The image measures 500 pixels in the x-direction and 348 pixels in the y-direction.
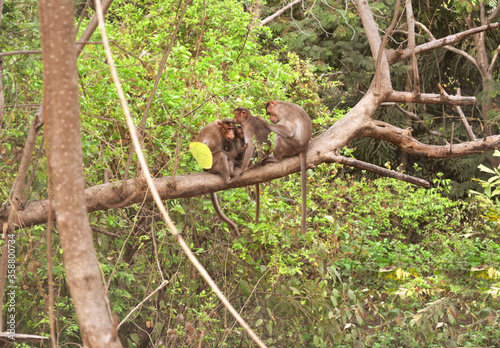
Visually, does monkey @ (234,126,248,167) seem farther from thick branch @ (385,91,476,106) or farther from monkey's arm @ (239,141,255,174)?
thick branch @ (385,91,476,106)

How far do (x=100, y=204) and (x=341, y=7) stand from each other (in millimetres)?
7841

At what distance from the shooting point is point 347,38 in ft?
33.8

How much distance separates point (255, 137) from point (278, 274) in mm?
1450

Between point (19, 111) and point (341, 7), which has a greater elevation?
point (341, 7)

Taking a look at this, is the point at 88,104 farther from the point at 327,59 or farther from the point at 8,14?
the point at 327,59

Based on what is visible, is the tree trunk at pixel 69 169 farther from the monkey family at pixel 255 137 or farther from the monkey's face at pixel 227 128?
the monkey's face at pixel 227 128

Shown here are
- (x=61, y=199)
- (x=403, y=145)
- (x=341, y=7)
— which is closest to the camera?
(x=61, y=199)

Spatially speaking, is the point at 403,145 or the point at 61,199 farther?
the point at 403,145

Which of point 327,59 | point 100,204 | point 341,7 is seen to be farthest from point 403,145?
point 327,59

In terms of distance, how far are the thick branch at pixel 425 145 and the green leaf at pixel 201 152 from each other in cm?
157

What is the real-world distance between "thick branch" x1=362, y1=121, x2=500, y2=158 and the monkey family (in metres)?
0.47

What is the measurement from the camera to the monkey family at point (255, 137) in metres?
3.50

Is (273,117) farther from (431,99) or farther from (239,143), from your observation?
(431,99)

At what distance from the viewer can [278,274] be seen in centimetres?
450
